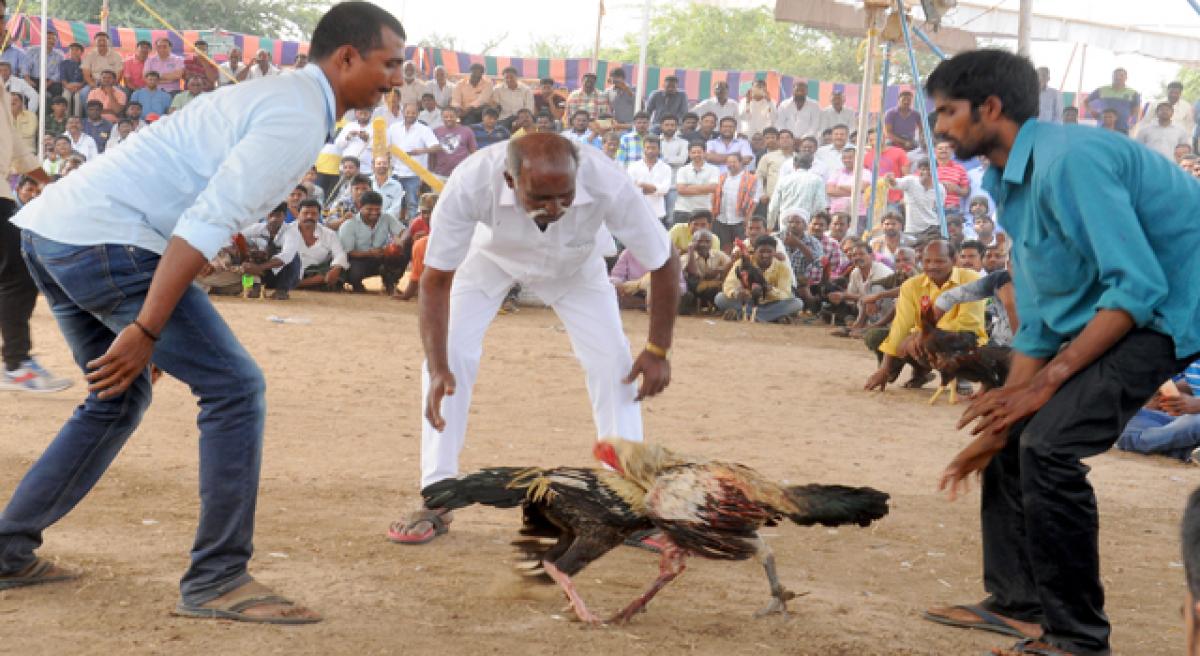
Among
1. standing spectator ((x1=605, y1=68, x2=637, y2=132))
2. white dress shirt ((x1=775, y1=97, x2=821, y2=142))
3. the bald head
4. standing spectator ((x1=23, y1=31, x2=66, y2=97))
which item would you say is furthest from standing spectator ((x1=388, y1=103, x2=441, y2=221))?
the bald head

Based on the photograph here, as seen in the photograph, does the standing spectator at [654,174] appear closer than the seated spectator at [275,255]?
No

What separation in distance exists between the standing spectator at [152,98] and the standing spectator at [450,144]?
4399mm

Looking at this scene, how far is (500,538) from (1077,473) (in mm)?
2423

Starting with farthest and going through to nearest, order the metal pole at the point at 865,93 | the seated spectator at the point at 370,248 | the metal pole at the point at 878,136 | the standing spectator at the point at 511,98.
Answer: the standing spectator at the point at 511,98, the seated spectator at the point at 370,248, the metal pole at the point at 878,136, the metal pole at the point at 865,93

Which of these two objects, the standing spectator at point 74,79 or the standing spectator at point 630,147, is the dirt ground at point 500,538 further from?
the standing spectator at point 74,79

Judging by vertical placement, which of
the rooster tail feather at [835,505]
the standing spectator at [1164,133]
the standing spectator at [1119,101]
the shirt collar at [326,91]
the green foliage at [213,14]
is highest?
the green foliage at [213,14]

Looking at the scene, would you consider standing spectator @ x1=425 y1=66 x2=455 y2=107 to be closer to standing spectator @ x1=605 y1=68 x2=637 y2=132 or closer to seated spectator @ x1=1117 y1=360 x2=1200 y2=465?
standing spectator @ x1=605 y1=68 x2=637 y2=132

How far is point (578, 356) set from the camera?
518 cm

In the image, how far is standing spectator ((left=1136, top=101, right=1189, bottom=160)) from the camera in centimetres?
1888

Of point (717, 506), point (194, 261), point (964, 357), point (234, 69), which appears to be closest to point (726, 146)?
point (234, 69)

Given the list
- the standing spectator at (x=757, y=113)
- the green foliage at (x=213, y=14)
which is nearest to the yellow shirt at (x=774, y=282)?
the standing spectator at (x=757, y=113)

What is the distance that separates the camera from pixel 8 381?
780cm

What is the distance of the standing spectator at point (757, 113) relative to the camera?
21.1m

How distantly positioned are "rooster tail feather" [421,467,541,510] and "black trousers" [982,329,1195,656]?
157 centimetres
